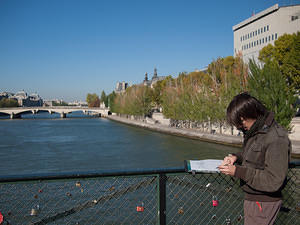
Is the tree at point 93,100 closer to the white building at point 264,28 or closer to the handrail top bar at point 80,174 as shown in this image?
the white building at point 264,28

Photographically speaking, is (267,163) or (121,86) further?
(121,86)

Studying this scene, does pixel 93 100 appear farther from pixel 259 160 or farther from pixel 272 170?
pixel 272 170

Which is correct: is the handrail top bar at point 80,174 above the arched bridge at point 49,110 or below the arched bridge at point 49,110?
above

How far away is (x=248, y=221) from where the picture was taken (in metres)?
2.02

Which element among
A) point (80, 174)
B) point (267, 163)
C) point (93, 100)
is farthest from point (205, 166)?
point (93, 100)

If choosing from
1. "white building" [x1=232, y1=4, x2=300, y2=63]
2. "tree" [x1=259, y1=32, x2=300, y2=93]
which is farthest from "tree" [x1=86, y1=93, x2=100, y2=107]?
"tree" [x1=259, y1=32, x2=300, y2=93]

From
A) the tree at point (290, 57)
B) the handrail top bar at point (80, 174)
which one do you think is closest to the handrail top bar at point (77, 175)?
the handrail top bar at point (80, 174)

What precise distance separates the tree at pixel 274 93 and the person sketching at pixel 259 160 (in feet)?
66.0

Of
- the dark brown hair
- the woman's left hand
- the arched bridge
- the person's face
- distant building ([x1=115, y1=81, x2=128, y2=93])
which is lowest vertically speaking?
the arched bridge

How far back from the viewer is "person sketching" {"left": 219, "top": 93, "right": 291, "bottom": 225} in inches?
71.5

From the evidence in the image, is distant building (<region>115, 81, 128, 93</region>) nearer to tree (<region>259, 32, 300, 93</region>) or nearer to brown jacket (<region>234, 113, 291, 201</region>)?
tree (<region>259, 32, 300, 93</region>)

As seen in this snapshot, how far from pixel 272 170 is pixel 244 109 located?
402mm

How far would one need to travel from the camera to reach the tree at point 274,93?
822 inches

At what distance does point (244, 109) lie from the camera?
1.98m
